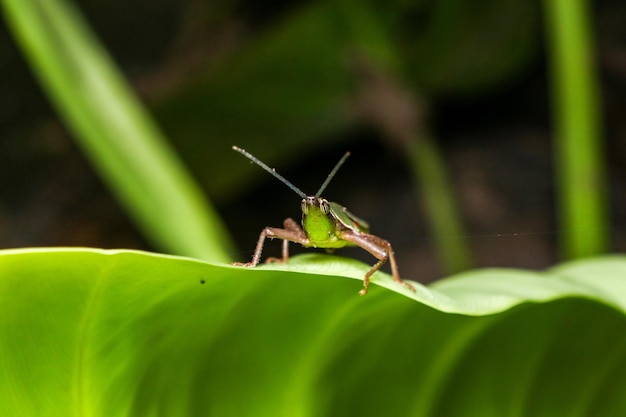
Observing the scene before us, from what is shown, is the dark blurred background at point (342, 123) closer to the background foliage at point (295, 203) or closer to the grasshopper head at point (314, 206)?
the background foliage at point (295, 203)

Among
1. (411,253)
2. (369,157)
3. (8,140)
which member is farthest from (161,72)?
(411,253)

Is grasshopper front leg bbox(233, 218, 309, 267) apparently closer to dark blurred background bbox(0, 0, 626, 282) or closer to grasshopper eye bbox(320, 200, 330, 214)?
grasshopper eye bbox(320, 200, 330, 214)

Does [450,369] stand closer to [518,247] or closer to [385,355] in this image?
[385,355]

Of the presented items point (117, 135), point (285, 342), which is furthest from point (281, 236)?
point (117, 135)

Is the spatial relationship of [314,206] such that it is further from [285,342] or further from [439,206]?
[439,206]

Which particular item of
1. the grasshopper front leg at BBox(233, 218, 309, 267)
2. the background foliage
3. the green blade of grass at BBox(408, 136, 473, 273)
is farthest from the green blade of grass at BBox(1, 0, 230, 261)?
the green blade of grass at BBox(408, 136, 473, 273)

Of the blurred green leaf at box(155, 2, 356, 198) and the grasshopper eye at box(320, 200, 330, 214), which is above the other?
the blurred green leaf at box(155, 2, 356, 198)
